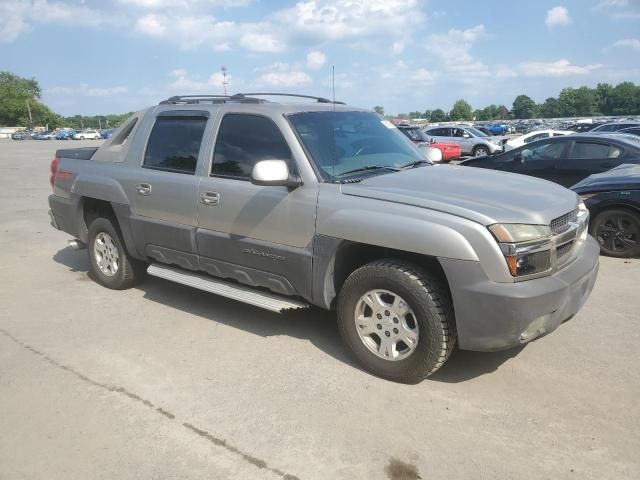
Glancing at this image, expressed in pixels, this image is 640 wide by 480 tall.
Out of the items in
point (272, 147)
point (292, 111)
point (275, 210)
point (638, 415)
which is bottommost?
point (638, 415)

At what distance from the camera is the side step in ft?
12.9

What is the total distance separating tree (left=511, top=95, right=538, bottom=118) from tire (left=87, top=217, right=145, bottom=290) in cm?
15031

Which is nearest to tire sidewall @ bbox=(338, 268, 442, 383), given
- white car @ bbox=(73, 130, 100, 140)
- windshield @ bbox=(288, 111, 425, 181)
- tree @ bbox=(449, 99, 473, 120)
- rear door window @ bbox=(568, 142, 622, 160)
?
windshield @ bbox=(288, 111, 425, 181)

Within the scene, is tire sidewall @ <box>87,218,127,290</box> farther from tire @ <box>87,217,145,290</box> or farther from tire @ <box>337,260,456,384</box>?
tire @ <box>337,260,456,384</box>

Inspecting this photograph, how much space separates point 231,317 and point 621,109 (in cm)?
13685

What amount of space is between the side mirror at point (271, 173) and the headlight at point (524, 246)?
1414 millimetres

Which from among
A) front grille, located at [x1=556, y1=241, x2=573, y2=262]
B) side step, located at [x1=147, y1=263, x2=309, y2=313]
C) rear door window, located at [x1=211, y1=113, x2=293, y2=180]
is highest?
rear door window, located at [x1=211, y1=113, x2=293, y2=180]

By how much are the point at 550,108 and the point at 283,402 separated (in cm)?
15266

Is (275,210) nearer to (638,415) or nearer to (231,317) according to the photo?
(231,317)

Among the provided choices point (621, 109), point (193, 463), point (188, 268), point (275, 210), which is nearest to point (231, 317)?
point (188, 268)

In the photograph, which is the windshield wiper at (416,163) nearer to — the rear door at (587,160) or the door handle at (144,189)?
the door handle at (144,189)

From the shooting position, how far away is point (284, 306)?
3.89 meters

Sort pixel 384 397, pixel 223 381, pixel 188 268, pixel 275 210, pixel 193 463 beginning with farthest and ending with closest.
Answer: pixel 188 268 < pixel 275 210 < pixel 223 381 < pixel 384 397 < pixel 193 463

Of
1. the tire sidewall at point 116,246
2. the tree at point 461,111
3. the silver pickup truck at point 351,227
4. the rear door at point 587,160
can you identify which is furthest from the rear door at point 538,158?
the tree at point 461,111
